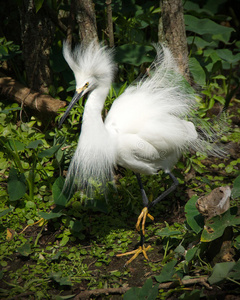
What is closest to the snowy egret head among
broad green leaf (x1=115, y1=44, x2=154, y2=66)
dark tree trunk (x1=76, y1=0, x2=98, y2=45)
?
dark tree trunk (x1=76, y1=0, x2=98, y2=45)

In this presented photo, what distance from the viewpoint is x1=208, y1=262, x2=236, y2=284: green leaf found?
203 cm

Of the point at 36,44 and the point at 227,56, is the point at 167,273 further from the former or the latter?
the point at 227,56

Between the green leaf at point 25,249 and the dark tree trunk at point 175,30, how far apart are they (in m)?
1.97

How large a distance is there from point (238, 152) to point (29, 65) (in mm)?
2386

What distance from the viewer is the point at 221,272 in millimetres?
2043

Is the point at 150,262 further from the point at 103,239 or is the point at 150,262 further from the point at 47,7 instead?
the point at 47,7

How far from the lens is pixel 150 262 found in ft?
8.56

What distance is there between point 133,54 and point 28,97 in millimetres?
1155

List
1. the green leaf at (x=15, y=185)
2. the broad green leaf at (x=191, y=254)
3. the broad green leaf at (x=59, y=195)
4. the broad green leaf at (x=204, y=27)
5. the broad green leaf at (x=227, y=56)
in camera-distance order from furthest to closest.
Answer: the broad green leaf at (x=227, y=56) < the broad green leaf at (x=204, y=27) < the green leaf at (x=15, y=185) < the broad green leaf at (x=59, y=195) < the broad green leaf at (x=191, y=254)

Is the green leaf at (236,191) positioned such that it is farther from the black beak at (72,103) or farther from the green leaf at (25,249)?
the green leaf at (25,249)

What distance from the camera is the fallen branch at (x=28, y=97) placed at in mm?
3506

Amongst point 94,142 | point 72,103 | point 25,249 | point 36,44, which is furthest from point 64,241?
point 36,44

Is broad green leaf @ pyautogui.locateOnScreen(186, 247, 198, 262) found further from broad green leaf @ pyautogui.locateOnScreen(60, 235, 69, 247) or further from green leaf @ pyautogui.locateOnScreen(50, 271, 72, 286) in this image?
broad green leaf @ pyautogui.locateOnScreen(60, 235, 69, 247)

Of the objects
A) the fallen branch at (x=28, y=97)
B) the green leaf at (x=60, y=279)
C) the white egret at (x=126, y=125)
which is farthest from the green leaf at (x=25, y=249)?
the fallen branch at (x=28, y=97)
